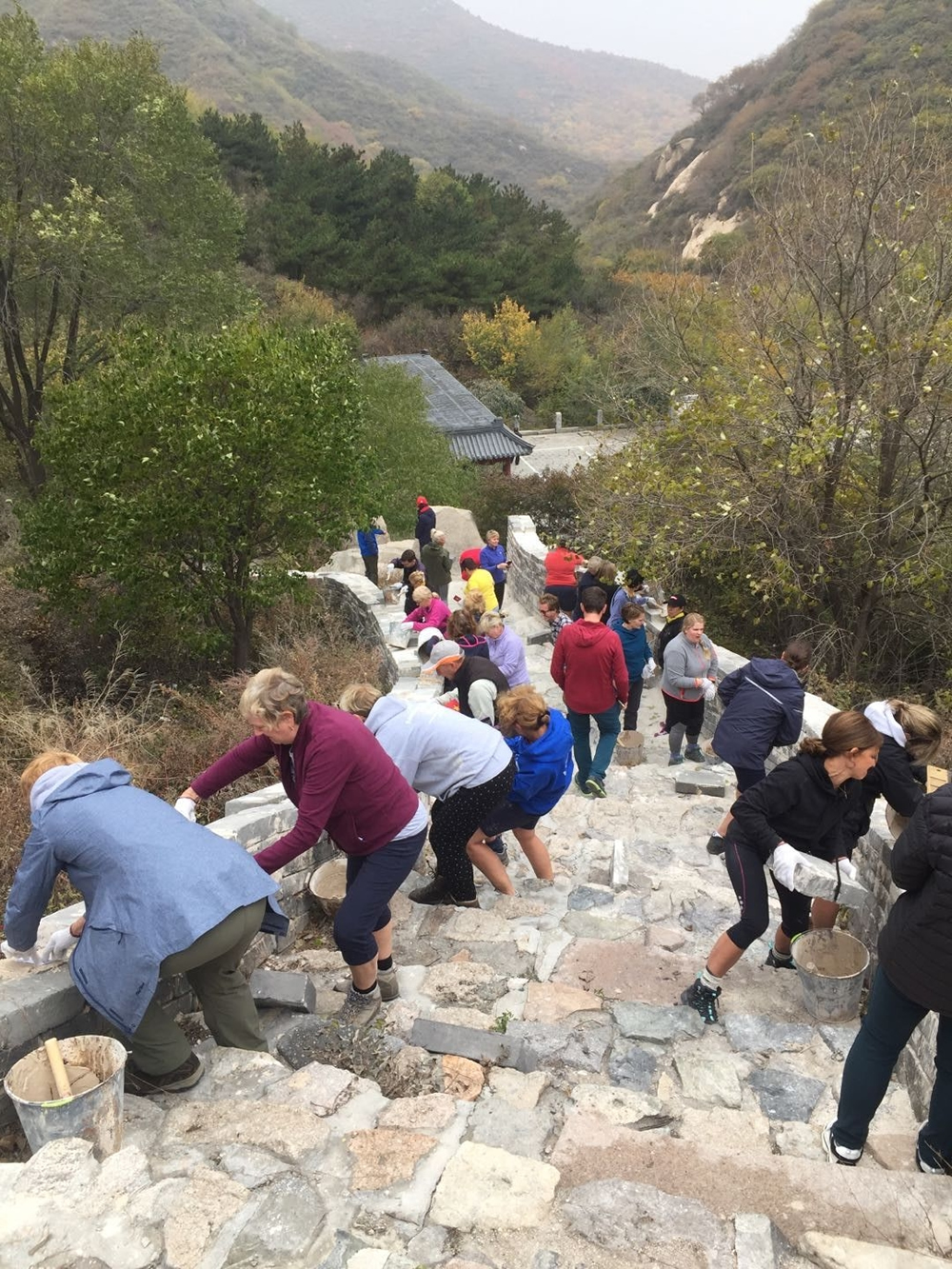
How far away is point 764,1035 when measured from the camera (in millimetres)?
3916

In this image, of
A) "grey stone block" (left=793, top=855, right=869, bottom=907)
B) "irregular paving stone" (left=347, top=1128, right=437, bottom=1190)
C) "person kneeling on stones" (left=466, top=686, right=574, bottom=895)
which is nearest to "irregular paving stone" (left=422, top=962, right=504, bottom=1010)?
"person kneeling on stones" (left=466, top=686, right=574, bottom=895)

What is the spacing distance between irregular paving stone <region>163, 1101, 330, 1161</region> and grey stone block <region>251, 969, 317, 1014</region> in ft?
2.45

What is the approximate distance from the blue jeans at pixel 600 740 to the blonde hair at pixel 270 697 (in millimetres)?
3615

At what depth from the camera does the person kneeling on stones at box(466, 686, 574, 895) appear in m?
4.90

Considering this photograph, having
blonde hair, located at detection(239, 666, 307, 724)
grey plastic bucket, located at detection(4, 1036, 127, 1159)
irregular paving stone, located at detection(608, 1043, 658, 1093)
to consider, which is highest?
blonde hair, located at detection(239, 666, 307, 724)

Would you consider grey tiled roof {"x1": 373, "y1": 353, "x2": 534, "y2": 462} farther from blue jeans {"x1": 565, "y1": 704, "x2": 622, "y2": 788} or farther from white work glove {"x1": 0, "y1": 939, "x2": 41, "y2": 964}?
white work glove {"x1": 0, "y1": 939, "x2": 41, "y2": 964}

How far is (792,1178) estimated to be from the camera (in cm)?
266

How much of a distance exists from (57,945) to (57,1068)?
21.7 inches

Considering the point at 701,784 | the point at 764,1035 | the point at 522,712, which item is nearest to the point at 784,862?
the point at 764,1035

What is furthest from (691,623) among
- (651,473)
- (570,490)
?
(570,490)

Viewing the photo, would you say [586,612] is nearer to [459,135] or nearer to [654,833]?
[654,833]

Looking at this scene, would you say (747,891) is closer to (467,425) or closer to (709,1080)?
(709,1080)

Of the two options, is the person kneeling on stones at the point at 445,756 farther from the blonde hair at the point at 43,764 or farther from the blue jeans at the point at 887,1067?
the blue jeans at the point at 887,1067

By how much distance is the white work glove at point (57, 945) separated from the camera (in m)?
3.34
